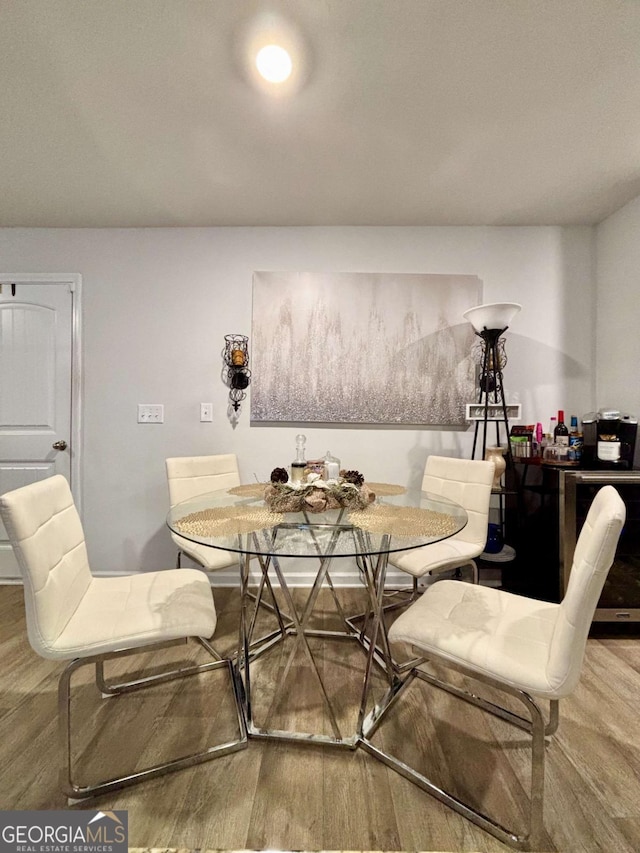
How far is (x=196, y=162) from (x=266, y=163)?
0.36m

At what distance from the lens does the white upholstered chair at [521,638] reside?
1.02 metres

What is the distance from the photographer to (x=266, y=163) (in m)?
2.09

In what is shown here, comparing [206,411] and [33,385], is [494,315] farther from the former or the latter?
[33,385]

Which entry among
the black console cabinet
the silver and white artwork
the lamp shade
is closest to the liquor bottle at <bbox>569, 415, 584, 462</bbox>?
the black console cabinet

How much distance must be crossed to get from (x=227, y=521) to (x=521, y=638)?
101 cm

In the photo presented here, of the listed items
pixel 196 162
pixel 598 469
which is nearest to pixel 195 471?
pixel 196 162

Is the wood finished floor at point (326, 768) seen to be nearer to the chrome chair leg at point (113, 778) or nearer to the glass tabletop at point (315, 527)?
the chrome chair leg at point (113, 778)

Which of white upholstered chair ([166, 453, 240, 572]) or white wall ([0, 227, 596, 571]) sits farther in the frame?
white wall ([0, 227, 596, 571])

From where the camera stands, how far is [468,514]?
209cm

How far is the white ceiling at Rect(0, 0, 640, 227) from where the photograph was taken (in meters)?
1.33

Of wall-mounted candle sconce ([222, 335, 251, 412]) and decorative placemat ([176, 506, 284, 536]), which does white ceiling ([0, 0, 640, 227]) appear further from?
decorative placemat ([176, 506, 284, 536])

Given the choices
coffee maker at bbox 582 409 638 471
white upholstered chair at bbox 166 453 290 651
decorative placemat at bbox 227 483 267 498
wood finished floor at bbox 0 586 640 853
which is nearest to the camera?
wood finished floor at bbox 0 586 640 853

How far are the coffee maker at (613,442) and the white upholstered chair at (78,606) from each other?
7.24 feet

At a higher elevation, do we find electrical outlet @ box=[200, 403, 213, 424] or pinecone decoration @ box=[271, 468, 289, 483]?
electrical outlet @ box=[200, 403, 213, 424]
